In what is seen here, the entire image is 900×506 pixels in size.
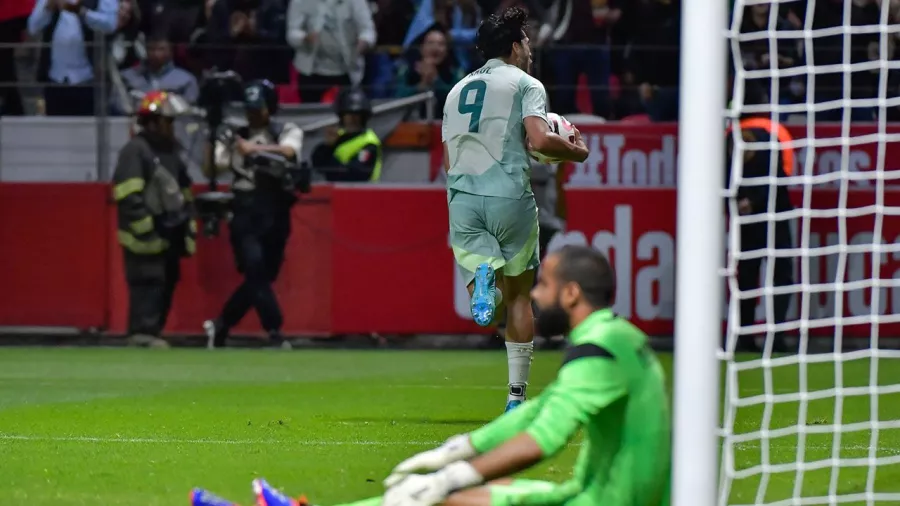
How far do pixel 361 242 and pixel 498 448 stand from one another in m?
11.9

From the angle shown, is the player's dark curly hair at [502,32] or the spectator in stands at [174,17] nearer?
the player's dark curly hair at [502,32]

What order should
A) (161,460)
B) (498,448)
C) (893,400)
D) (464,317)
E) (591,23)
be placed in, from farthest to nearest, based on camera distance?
1. (591,23)
2. (464,317)
3. (893,400)
4. (161,460)
5. (498,448)

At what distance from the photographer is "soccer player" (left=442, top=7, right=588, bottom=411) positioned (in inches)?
368

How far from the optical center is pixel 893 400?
36.0 feet

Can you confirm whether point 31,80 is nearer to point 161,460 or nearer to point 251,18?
point 251,18

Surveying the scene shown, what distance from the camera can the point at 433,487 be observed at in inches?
189

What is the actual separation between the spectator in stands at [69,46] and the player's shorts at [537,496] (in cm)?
1273

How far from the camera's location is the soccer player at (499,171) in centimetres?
934

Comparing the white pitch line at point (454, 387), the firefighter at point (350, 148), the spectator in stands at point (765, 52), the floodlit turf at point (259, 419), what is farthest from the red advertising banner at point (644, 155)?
the white pitch line at point (454, 387)

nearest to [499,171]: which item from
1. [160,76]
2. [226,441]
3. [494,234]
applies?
[494,234]

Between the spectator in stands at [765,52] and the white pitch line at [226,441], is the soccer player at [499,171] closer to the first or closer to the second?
the white pitch line at [226,441]

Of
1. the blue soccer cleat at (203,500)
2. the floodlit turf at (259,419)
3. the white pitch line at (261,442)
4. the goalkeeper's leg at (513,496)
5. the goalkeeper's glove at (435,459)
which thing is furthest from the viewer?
the white pitch line at (261,442)

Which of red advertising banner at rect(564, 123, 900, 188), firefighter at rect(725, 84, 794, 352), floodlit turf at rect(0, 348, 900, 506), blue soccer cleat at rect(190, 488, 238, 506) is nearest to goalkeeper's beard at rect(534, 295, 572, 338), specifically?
blue soccer cleat at rect(190, 488, 238, 506)

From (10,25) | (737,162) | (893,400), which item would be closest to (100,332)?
A: (10,25)
